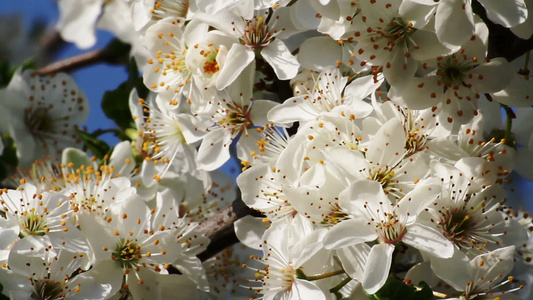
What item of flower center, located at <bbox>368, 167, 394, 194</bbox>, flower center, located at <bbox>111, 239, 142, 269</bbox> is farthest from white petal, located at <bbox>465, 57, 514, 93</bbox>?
flower center, located at <bbox>111, 239, 142, 269</bbox>

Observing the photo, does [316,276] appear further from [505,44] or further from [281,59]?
[505,44]

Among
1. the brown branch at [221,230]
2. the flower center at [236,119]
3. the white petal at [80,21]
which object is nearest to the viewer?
the flower center at [236,119]

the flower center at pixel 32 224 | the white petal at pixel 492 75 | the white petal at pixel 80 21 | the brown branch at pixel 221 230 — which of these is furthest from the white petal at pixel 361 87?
the white petal at pixel 80 21

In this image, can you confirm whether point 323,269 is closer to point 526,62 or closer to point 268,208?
point 268,208

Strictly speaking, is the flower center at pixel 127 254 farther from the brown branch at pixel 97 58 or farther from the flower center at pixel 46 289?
the brown branch at pixel 97 58

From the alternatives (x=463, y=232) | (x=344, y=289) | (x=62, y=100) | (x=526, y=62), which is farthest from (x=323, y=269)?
(x=62, y=100)

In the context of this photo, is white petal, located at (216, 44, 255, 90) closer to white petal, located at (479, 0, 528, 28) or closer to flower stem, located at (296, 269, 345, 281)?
flower stem, located at (296, 269, 345, 281)
